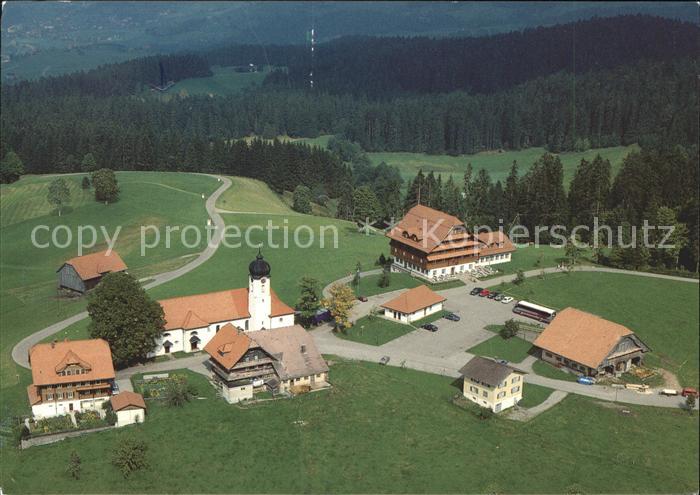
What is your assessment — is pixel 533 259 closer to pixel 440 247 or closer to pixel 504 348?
pixel 440 247

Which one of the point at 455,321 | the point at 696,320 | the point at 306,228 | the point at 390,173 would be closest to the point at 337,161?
the point at 390,173

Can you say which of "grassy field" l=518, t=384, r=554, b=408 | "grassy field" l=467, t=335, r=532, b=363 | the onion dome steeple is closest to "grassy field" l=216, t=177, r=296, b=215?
the onion dome steeple

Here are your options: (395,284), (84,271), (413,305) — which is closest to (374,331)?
(413,305)

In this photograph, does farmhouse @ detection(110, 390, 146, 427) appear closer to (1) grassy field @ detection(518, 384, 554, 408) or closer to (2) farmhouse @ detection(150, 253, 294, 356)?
(2) farmhouse @ detection(150, 253, 294, 356)

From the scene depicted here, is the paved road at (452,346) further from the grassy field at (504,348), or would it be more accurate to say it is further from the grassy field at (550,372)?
the grassy field at (504,348)

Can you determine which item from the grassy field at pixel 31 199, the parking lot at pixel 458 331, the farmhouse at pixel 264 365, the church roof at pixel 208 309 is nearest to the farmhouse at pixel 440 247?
the parking lot at pixel 458 331

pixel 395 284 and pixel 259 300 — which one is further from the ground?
pixel 259 300

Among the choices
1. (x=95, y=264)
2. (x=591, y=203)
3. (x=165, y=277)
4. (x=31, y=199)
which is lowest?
(x=165, y=277)
